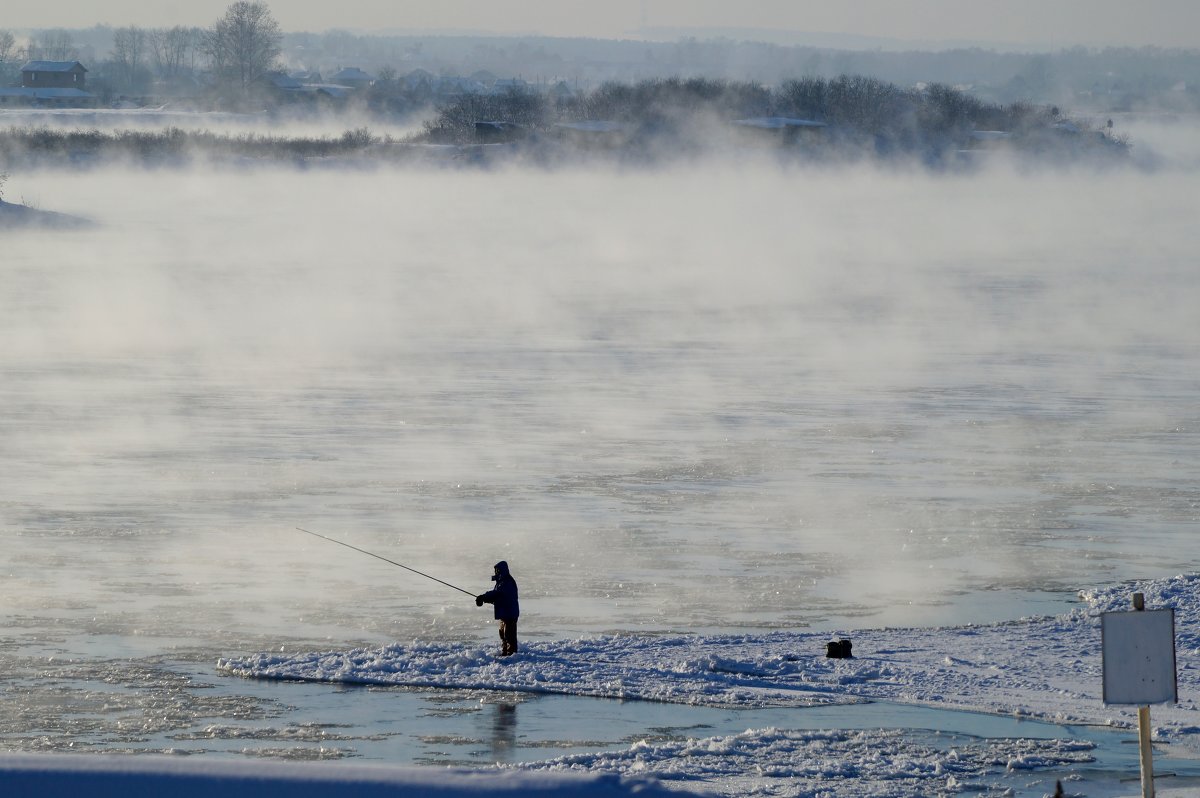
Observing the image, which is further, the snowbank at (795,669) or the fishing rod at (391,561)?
the fishing rod at (391,561)

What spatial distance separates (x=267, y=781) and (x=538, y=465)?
1549cm

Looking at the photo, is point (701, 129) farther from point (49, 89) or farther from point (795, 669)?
point (795, 669)

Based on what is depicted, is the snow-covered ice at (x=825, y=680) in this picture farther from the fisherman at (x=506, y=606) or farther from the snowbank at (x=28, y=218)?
the snowbank at (x=28, y=218)

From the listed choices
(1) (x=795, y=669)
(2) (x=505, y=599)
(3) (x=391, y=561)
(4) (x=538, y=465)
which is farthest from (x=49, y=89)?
(1) (x=795, y=669)

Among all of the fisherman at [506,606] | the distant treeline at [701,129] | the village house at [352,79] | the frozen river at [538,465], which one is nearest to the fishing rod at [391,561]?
the frozen river at [538,465]

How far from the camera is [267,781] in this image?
4.66m

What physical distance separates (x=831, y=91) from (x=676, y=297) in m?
69.8

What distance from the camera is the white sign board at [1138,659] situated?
6.77 meters

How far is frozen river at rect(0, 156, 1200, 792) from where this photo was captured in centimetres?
1309

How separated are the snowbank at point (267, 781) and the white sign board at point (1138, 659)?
2.79m

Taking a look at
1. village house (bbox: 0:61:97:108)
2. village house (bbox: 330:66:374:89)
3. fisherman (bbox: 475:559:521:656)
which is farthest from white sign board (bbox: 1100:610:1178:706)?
village house (bbox: 330:66:374:89)

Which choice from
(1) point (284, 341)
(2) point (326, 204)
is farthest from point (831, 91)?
(1) point (284, 341)

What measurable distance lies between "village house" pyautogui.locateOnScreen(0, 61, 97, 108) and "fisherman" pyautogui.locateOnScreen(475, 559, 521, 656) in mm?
126523

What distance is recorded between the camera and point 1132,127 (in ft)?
522
